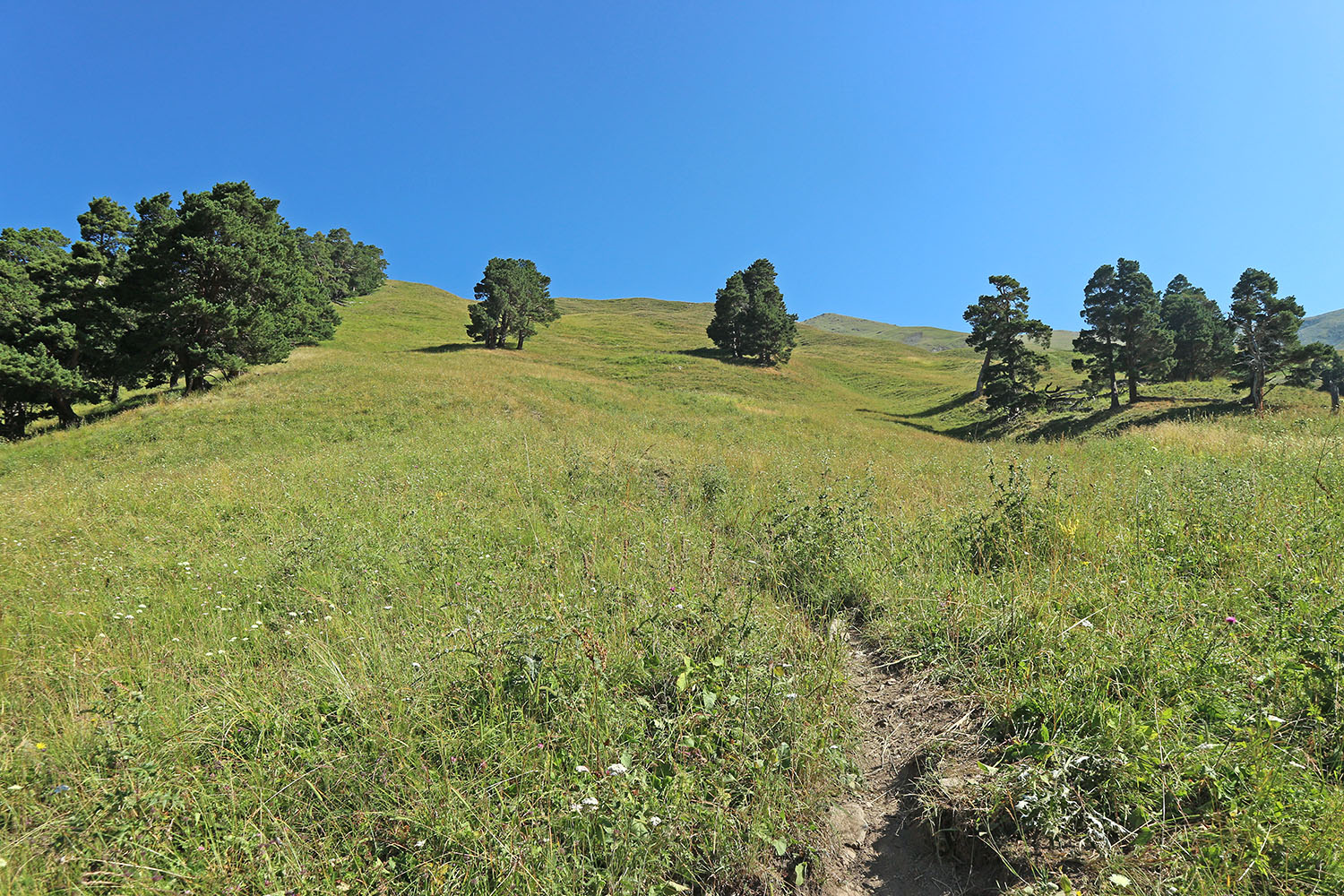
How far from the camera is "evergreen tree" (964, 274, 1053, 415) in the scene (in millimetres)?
39500

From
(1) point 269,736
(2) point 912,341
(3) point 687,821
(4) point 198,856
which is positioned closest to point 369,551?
(1) point 269,736

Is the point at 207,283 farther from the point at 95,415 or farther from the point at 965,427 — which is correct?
the point at 965,427

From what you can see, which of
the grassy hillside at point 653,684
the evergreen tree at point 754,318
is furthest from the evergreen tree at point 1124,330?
the grassy hillside at point 653,684

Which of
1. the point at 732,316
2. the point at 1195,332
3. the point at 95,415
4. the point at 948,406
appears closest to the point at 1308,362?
the point at 1195,332

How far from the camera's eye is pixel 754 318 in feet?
191

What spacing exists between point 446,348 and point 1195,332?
228 ft

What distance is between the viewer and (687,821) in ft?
8.32

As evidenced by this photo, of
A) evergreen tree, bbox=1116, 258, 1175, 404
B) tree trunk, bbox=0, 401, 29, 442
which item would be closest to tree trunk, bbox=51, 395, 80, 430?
tree trunk, bbox=0, 401, 29, 442

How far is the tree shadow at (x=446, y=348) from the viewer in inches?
1813

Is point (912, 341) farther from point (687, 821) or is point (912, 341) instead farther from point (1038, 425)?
point (687, 821)

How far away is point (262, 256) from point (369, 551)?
31.4 meters

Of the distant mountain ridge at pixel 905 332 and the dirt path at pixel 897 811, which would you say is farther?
the distant mountain ridge at pixel 905 332

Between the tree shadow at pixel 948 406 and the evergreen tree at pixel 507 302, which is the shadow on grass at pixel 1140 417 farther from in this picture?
the evergreen tree at pixel 507 302

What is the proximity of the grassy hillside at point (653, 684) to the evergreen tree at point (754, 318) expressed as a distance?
51.8 metres
